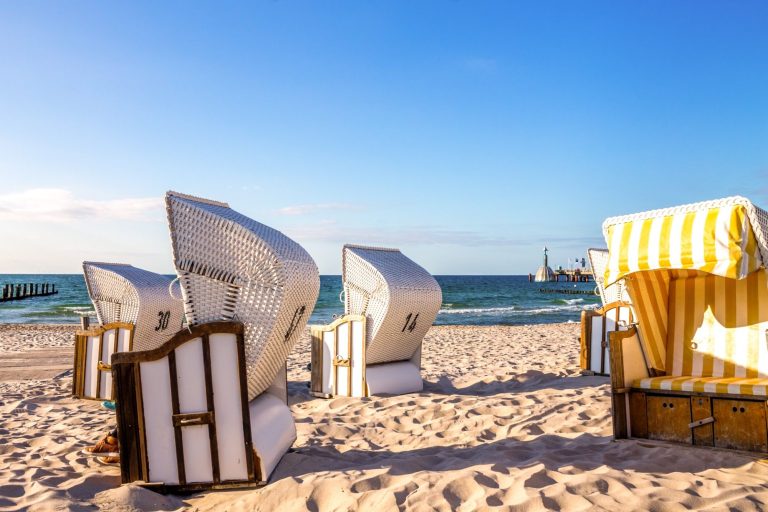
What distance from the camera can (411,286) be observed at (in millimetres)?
7660

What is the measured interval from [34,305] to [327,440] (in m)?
40.8

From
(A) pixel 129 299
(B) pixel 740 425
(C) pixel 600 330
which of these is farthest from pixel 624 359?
(A) pixel 129 299

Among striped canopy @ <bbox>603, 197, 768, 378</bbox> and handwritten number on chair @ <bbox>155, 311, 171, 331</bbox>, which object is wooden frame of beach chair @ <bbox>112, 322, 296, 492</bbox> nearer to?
striped canopy @ <bbox>603, 197, 768, 378</bbox>

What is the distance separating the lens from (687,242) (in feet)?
15.1

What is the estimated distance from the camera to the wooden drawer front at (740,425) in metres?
4.52

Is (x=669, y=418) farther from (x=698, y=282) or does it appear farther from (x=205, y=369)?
(x=205, y=369)

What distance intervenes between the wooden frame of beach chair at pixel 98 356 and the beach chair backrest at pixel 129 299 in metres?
0.16

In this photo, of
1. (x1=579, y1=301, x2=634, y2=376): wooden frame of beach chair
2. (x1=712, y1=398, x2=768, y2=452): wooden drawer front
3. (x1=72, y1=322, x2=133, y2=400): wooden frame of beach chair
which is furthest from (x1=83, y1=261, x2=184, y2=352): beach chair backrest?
(x1=712, y1=398, x2=768, y2=452): wooden drawer front

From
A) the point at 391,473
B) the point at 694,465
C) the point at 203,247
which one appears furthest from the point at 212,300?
the point at 694,465

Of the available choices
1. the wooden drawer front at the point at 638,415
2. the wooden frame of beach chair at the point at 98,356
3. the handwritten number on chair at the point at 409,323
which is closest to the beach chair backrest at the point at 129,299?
the wooden frame of beach chair at the point at 98,356

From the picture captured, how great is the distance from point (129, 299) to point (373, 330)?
3.18 metres

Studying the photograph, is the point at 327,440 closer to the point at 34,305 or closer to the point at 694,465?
the point at 694,465

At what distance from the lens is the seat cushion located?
459cm

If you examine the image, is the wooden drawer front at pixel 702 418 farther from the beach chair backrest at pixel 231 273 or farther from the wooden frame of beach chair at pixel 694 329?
the beach chair backrest at pixel 231 273
